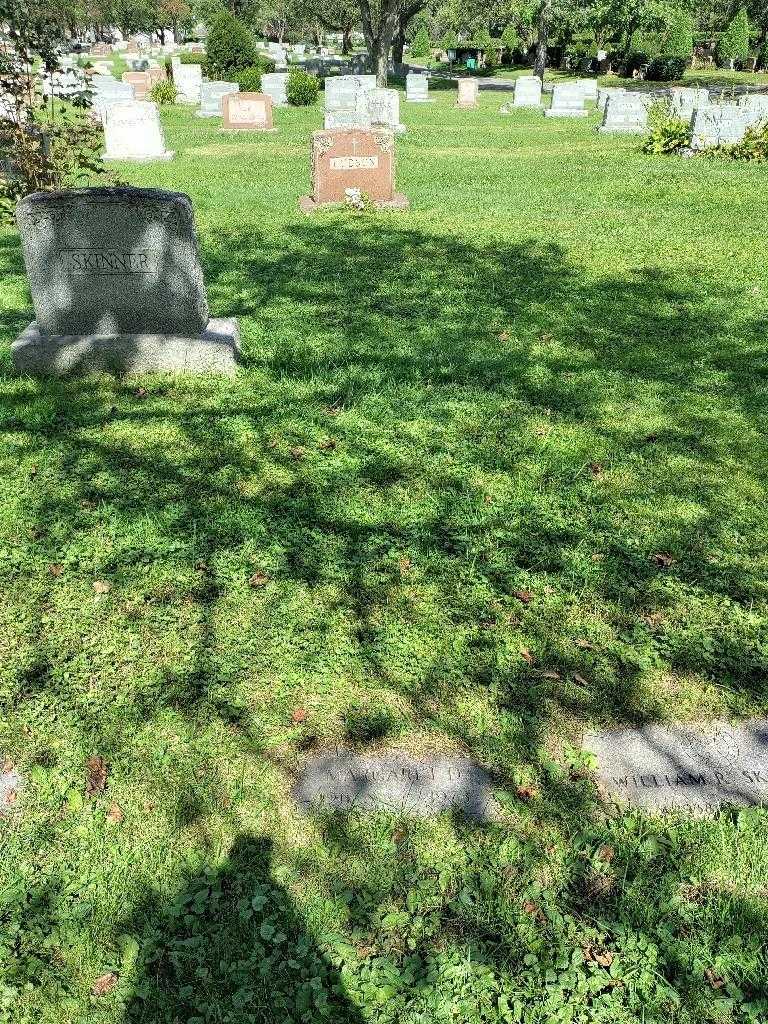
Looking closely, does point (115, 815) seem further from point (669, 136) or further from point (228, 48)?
point (228, 48)

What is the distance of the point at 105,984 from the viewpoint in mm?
2375

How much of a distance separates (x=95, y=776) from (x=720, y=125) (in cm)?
1950

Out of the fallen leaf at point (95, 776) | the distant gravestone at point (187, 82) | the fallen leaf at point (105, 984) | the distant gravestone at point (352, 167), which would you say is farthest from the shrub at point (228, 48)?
the fallen leaf at point (105, 984)

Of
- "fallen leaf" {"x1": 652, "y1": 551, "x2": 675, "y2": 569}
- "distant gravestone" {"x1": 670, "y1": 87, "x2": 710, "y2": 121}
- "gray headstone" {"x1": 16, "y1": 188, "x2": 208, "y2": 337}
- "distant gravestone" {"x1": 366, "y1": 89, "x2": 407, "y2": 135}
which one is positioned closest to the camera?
"fallen leaf" {"x1": 652, "y1": 551, "x2": 675, "y2": 569}

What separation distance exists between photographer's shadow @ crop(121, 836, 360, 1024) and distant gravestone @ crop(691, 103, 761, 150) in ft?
63.5

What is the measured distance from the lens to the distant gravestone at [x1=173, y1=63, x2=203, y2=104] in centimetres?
2975

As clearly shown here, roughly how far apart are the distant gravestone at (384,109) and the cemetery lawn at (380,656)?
52.3 ft

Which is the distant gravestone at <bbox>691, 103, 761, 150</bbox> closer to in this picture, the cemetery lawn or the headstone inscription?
the cemetery lawn

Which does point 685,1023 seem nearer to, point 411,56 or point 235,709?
point 235,709

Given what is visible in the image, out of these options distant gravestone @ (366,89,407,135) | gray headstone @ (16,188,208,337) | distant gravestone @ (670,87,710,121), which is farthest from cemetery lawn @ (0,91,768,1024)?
distant gravestone @ (366,89,407,135)

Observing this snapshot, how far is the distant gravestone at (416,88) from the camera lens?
3253cm

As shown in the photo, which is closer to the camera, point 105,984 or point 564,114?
point 105,984

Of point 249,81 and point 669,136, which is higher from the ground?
point 249,81

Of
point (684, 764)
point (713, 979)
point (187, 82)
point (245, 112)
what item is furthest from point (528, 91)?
point (713, 979)
